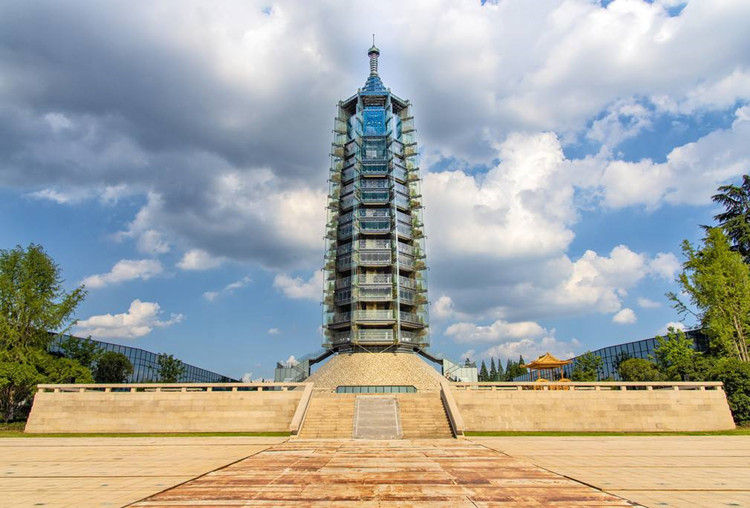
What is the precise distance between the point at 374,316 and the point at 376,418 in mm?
30208

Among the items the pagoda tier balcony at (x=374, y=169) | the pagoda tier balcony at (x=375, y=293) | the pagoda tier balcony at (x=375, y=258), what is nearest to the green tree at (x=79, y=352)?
the pagoda tier balcony at (x=375, y=293)

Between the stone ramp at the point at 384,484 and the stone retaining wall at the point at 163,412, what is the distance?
50.0 ft

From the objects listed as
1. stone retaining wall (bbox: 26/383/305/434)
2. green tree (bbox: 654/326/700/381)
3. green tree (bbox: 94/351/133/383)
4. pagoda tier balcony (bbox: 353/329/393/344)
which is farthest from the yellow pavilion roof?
green tree (bbox: 94/351/133/383)

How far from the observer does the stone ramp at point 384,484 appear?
438 inches

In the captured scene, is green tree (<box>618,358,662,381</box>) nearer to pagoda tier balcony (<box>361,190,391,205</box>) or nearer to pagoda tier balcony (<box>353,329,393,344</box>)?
pagoda tier balcony (<box>353,329,393,344</box>)

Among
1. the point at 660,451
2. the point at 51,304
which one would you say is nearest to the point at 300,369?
the point at 51,304

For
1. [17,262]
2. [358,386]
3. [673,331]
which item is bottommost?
[358,386]

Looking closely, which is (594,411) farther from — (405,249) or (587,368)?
(587,368)

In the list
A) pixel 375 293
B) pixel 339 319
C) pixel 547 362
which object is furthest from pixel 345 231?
pixel 547 362

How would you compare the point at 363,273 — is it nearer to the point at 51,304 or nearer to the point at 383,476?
the point at 51,304

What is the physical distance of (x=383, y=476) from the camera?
14422 millimetres

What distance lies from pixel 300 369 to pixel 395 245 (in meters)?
23.4

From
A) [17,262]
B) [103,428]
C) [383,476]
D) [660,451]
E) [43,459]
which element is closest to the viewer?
[383,476]

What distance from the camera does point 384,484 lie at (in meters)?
13.2
